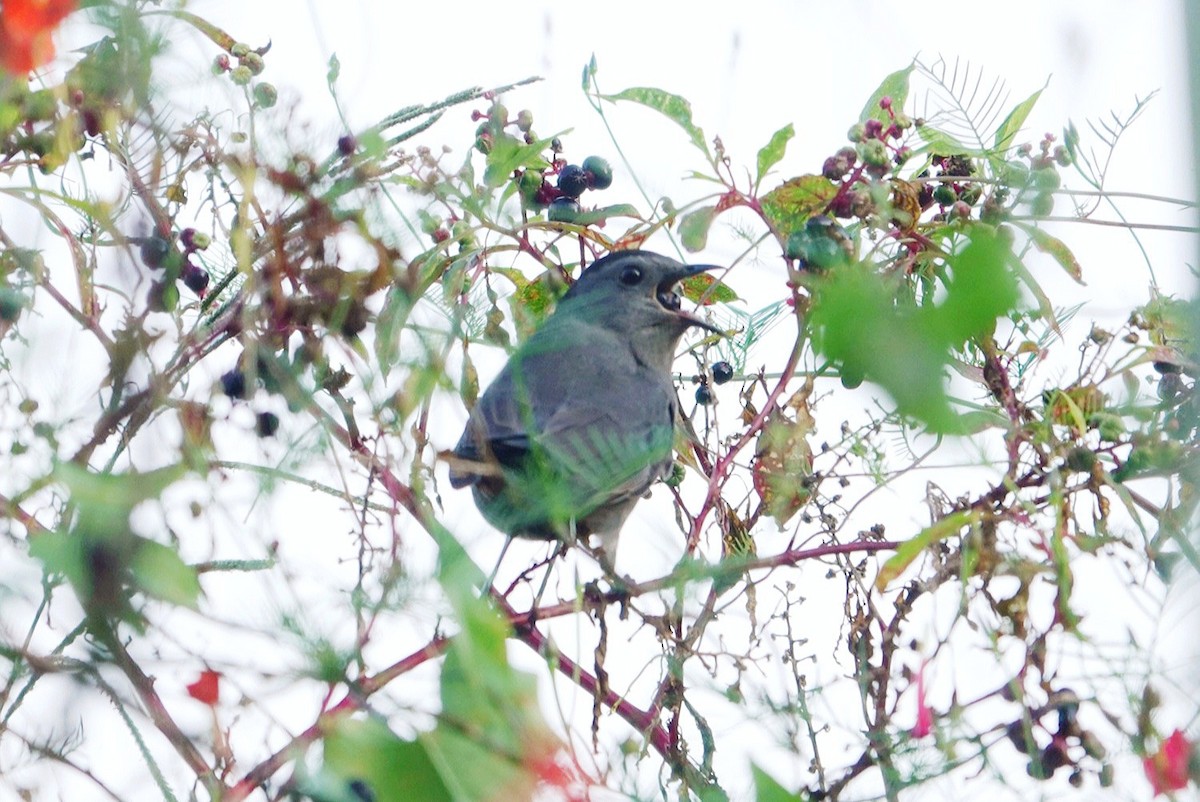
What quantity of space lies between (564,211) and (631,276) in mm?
2121

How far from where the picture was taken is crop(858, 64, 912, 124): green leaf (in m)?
2.96

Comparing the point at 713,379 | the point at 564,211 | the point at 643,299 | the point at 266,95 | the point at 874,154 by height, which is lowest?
the point at 266,95

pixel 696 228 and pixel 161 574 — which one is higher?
pixel 696 228

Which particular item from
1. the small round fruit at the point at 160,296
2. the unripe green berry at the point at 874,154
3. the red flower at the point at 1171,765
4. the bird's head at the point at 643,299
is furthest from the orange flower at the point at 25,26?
the bird's head at the point at 643,299

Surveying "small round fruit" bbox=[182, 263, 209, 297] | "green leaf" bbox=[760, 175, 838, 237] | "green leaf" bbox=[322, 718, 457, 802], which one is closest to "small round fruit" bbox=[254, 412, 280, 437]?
"green leaf" bbox=[322, 718, 457, 802]

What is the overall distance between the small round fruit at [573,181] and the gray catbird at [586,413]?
30 centimetres

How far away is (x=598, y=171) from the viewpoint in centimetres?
325

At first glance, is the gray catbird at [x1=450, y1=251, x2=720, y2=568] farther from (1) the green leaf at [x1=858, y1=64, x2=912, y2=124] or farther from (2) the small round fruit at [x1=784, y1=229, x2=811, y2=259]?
(1) the green leaf at [x1=858, y1=64, x2=912, y2=124]

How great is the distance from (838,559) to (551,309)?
1.26 metres

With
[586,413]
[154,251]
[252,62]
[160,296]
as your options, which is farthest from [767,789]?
[586,413]

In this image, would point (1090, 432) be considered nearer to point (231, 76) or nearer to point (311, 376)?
point (311, 376)

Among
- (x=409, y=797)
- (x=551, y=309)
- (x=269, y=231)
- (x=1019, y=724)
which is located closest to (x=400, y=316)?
(x=269, y=231)

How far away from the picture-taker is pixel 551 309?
3.52 meters

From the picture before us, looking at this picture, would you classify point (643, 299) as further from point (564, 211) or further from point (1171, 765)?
point (1171, 765)
